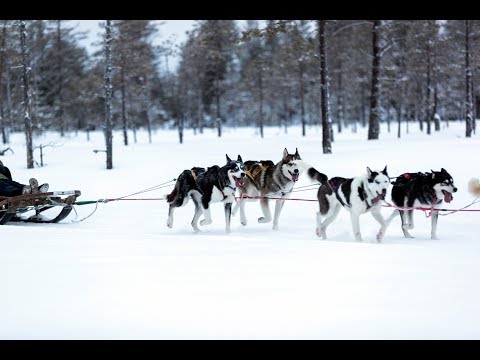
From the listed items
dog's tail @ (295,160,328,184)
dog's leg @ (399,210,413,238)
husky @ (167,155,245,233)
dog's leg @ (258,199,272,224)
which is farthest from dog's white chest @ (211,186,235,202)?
dog's leg @ (399,210,413,238)

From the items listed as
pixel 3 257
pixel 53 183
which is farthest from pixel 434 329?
pixel 53 183

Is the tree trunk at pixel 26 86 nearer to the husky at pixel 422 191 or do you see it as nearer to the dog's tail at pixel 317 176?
the dog's tail at pixel 317 176

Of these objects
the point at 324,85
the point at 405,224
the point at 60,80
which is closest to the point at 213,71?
the point at 60,80

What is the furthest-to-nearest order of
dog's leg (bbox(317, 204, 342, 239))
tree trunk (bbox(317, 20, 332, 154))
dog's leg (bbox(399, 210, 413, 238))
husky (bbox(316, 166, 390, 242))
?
tree trunk (bbox(317, 20, 332, 154))
dog's leg (bbox(399, 210, 413, 238))
dog's leg (bbox(317, 204, 342, 239))
husky (bbox(316, 166, 390, 242))

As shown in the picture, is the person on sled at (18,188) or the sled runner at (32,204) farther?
the person on sled at (18,188)

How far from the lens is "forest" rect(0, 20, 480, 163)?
81.9 ft

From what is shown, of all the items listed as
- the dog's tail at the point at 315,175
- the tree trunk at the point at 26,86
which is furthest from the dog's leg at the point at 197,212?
the tree trunk at the point at 26,86

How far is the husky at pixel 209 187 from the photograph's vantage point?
7.96m

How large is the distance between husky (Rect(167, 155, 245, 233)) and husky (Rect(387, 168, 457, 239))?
94.0 inches

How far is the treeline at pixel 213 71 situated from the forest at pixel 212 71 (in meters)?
0.08

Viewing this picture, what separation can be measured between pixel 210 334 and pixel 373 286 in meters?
1.68

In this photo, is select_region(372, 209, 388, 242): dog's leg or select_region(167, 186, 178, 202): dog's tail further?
select_region(167, 186, 178, 202): dog's tail

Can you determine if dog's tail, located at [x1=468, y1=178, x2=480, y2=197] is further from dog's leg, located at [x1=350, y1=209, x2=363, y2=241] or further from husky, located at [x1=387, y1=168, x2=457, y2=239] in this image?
dog's leg, located at [x1=350, y1=209, x2=363, y2=241]

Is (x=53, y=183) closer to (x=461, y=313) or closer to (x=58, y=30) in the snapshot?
(x=461, y=313)
